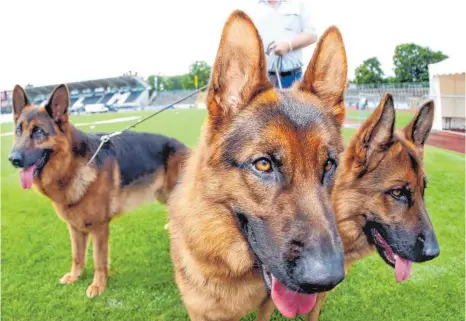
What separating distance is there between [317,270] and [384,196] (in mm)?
1389

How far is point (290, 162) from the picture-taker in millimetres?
1736

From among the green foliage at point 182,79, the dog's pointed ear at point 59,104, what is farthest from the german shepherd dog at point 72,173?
the green foliage at point 182,79

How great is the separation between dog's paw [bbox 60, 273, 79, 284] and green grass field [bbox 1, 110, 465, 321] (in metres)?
0.06

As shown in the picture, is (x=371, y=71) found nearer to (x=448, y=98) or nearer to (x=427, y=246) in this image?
(x=448, y=98)

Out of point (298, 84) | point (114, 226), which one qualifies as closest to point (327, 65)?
point (298, 84)

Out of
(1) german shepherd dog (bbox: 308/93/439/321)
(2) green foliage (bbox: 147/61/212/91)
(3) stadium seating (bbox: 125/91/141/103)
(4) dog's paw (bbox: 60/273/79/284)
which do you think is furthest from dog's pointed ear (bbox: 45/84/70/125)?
(2) green foliage (bbox: 147/61/212/91)

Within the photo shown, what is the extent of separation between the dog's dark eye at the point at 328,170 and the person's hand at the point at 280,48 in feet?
5.62

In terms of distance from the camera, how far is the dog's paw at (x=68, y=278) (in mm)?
3967

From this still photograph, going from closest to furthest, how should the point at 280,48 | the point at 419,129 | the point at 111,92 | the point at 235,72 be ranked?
the point at 235,72 < the point at 419,129 < the point at 280,48 < the point at 111,92

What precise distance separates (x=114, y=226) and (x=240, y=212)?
14.2ft

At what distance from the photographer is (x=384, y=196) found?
259cm

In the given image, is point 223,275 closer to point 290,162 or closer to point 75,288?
point 290,162

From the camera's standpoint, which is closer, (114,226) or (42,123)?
(42,123)

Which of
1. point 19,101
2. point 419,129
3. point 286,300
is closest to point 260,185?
point 286,300
